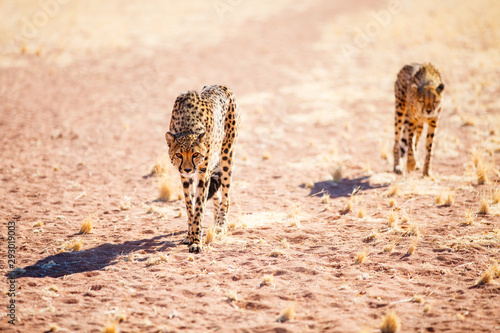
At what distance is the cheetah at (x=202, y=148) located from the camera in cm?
628

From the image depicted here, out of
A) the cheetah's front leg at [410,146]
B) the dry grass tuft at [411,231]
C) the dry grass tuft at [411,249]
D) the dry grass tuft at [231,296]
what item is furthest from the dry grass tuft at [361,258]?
the cheetah's front leg at [410,146]

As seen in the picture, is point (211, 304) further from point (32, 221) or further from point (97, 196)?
point (97, 196)

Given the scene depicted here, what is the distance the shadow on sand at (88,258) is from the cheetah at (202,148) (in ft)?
1.72

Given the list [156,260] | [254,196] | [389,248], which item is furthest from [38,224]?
[389,248]

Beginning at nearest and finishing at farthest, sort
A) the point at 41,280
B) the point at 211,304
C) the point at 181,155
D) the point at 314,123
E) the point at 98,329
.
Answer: the point at 98,329 → the point at 211,304 → the point at 41,280 → the point at 181,155 → the point at 314,123

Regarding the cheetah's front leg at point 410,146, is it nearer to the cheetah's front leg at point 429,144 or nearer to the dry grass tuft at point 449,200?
the cheetah's front leg at point 429,144

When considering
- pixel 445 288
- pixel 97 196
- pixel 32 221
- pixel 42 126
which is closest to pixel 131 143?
pixel 42 126

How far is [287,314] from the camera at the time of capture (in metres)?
5.06

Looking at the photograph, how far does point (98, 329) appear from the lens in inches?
192

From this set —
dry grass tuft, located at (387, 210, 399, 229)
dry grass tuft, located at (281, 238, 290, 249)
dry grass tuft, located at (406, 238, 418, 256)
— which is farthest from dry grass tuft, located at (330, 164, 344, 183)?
dry grass tuft, located at (406, 238, 418, 256)

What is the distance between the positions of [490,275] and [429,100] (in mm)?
4379

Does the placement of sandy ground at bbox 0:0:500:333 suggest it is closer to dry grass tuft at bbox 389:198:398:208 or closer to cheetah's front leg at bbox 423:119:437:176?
dry grass tuft at bbox 389:198:398:208

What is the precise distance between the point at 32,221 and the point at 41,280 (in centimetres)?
206

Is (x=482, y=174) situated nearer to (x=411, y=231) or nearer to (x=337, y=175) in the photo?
(x=337, y=175)
